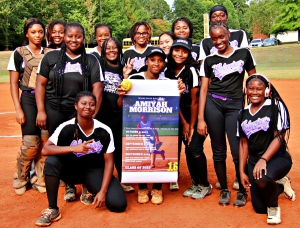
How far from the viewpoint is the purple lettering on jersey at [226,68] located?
480cm

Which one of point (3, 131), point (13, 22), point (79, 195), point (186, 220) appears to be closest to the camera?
point (186, 220)

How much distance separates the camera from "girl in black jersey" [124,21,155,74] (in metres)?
5.41

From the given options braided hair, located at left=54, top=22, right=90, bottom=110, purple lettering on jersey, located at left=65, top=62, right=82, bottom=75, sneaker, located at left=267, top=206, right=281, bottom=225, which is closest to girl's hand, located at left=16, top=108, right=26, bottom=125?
braided hair, located at left=54, top=22, right=90, bottom=110

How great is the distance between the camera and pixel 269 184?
4.33 metres

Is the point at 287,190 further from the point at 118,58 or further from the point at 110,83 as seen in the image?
the point at 118,58

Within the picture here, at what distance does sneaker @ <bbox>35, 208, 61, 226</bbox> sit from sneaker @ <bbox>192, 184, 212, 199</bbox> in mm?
1713

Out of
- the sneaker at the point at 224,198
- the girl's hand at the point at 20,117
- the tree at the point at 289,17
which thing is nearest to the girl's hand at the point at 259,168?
the sneaker at the point at 224,198

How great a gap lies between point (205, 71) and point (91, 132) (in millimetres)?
1576

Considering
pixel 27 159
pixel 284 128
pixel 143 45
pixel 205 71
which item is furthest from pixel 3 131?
pixel 284 128

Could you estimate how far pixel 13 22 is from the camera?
45688 mm

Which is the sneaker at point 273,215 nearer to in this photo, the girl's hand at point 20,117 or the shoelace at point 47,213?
the shoelace at point 47,213

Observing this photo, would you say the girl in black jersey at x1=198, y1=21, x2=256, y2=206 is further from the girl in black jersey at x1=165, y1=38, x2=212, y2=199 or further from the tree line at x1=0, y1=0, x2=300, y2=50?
the tree line at x1=0, y1=0, x2=300, y2=50

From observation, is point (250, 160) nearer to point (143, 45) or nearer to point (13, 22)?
point (143, 45)

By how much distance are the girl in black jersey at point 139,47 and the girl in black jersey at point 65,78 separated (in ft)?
2.11
